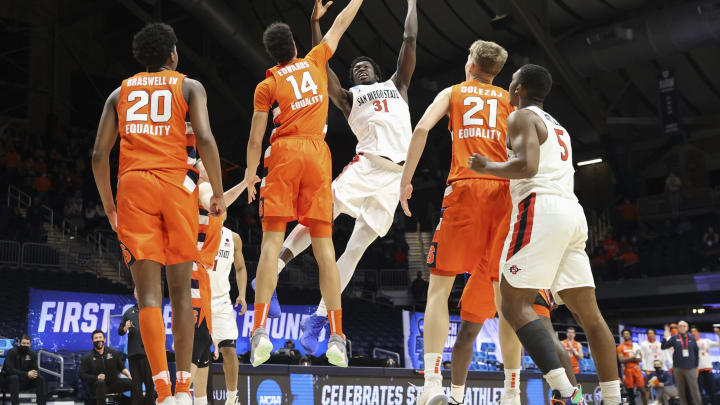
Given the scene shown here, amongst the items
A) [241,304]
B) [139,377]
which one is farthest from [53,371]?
[241,304]

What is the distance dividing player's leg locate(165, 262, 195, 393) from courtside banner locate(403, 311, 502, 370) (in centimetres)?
1444

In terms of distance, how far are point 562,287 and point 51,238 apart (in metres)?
17.7

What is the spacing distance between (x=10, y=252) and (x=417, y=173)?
17.6 m

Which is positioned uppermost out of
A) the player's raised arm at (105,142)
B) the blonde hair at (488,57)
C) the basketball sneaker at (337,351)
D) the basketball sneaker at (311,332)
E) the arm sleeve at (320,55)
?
the arm sleeve at (320,55)

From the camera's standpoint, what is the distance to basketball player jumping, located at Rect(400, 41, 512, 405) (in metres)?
5.76

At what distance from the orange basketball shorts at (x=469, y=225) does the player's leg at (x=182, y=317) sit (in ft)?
5.71

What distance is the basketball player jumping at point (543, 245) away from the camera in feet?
16.5

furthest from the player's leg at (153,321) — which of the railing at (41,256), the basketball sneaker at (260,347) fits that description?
the railing at (41,256)

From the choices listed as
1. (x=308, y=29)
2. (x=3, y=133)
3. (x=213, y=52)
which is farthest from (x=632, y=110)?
(x=3, y=133)

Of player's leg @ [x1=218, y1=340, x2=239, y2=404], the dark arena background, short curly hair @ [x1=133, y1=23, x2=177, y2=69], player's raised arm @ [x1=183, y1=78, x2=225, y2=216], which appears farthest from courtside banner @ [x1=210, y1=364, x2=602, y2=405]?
short curly hair @ [x1=133, y1=23, x2=177, y2=69]

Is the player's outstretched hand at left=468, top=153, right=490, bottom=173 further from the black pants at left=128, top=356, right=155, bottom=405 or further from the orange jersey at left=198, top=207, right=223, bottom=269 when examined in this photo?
the black pants at left=128, top=356, right=155, bottom=405

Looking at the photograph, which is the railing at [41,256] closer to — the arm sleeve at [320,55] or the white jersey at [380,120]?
the white jersey at [380,120]

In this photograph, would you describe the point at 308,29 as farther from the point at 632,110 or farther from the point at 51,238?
the point at 632,110

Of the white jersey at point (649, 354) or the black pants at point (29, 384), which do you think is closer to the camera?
the black pants at point (29, 384)
